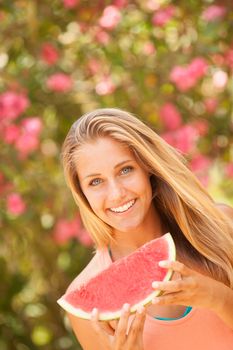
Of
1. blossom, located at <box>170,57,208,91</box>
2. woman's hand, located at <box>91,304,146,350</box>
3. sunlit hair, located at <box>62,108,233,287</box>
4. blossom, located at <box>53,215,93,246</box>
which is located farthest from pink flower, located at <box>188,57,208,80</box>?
woman's hand, located at <box>91,304,146,350</box>

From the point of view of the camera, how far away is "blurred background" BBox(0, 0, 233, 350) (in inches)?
198

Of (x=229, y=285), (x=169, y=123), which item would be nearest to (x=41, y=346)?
(x=169, y=123)

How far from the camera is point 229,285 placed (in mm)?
2723

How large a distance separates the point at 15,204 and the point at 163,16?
1470mm

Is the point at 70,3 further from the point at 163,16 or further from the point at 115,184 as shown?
the point at 115,184

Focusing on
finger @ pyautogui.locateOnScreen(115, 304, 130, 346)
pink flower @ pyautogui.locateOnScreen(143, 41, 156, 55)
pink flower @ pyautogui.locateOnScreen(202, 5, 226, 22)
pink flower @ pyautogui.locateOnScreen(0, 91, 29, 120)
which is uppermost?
pink flower @ pyautogui.locateOnScreen(202, 5, 226, 22)

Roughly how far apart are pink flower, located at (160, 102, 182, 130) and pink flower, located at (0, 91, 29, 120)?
0.91m

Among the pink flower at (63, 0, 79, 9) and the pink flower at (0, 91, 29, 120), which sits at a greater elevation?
the pink flower at (63, 0, 79, 9)

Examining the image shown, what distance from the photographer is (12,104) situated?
16.2 ft

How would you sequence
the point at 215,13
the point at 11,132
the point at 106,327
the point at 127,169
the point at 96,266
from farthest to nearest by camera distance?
the point at 11,132 < the point at 215,13 < the point at 96,266 < the point at 127,169 < the point at 106,327

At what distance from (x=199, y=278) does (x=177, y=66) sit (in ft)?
9.96

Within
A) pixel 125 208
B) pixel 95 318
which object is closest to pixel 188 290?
pixel 95 318

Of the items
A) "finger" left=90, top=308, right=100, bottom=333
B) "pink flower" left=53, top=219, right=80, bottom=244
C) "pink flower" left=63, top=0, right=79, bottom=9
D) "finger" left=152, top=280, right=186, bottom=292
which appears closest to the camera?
"finger" left=152, top=280, right=186, bottom=292

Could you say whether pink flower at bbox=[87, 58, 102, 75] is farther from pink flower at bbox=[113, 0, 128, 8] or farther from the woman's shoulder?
the woman's shoulder
